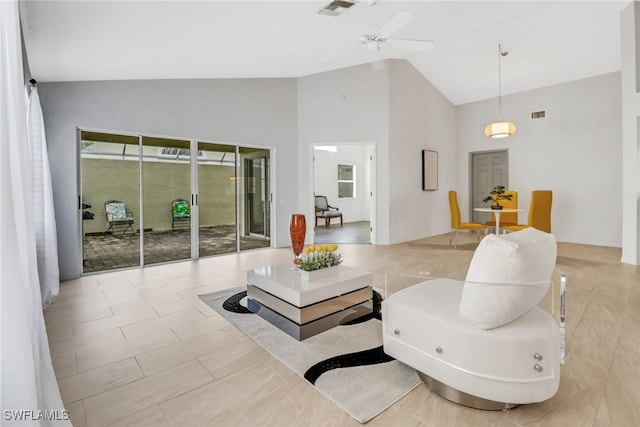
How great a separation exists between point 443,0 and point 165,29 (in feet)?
11.9

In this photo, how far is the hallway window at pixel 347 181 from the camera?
10.8 m

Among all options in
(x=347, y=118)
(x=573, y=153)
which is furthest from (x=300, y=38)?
(x=573, y=153)

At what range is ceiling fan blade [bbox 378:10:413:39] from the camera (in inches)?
123

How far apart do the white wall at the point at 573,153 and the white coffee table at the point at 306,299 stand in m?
6.16

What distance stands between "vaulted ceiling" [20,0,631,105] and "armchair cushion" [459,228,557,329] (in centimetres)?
305

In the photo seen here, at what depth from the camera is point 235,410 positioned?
5.35ft

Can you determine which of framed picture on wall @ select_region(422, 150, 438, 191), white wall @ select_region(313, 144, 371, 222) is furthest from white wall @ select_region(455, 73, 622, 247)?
white wall @ select_region(313, 144, 371, 222)

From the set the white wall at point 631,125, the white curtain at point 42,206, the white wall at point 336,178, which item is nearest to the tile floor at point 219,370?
the white curtain at point 42,206

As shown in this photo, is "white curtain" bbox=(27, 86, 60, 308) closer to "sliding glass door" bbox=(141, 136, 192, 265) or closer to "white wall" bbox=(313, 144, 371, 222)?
"sliding glass door" bbox=(141, 136, 192, 265)

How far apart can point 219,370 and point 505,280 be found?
177 cm

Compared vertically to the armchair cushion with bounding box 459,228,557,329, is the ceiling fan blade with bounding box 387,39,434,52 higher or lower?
higher

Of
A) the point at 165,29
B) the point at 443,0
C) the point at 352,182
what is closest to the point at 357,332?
the point at 165,29

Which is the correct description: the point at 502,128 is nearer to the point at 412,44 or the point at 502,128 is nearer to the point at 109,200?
the point at 412,44

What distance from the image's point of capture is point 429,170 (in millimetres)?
7312
